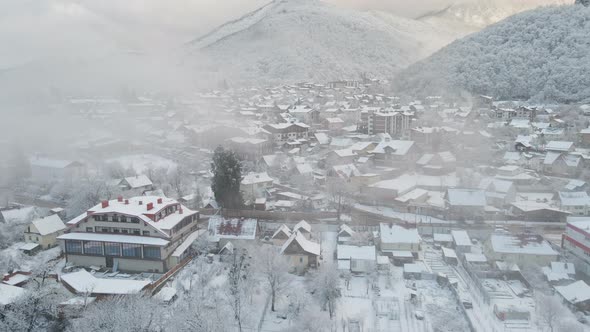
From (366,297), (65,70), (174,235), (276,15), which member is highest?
(276,15)

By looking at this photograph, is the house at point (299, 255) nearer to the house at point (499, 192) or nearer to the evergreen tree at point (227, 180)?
the evergreen tree at point (227, 180)

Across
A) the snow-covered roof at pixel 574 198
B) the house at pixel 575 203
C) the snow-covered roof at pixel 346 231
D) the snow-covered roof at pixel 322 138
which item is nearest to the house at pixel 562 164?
the snow-covered roof at pixel 574 198

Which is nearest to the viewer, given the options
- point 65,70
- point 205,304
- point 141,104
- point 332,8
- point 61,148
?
point 205,304

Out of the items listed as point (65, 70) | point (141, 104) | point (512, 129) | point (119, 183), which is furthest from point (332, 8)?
point (119, 183)

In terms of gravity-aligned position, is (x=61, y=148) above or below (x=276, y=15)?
below

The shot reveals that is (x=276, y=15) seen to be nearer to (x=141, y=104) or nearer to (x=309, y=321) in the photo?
(x=141, y=104)
